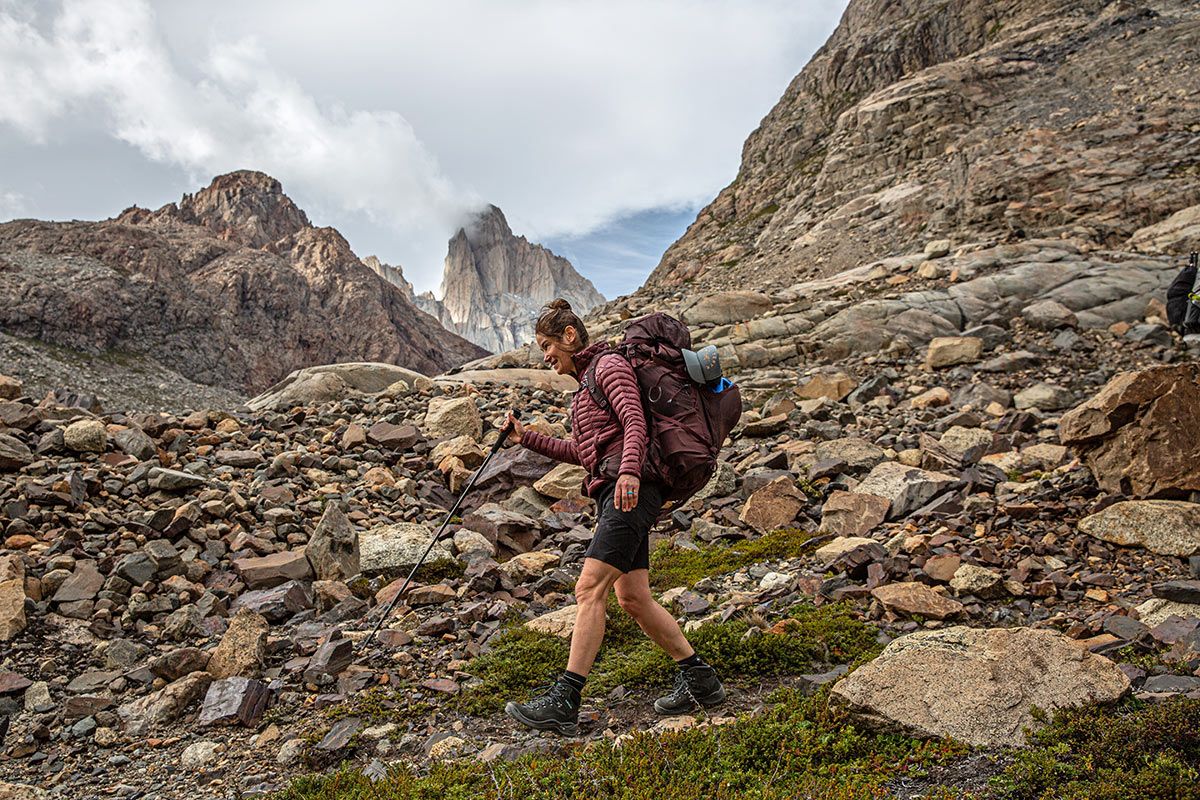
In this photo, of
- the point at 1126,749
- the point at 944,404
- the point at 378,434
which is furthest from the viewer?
the point at 944,404

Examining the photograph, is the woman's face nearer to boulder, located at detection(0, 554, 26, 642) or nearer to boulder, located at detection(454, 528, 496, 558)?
boulder, located at detection(454, 528, 496, 558)

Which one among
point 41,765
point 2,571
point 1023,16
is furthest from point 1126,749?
point 1023,16

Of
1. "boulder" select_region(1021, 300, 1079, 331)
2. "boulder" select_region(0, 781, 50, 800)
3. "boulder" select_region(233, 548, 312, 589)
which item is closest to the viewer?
"boulder" select_region(0, 781, 50, 800)

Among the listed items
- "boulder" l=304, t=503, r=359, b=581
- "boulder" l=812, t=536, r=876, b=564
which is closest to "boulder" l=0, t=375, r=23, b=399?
"boulder" l=304, t=503, r=359, b=581

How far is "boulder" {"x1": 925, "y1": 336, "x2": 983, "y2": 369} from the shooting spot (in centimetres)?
1647

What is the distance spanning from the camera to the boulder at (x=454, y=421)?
1380 centimetres

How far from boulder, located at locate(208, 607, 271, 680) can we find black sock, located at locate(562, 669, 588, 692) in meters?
3.49

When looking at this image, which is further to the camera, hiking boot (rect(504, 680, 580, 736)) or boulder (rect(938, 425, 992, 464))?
boulder (rect(938, 425, 992, 464))

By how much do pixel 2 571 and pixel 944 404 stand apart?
1669 centimetres

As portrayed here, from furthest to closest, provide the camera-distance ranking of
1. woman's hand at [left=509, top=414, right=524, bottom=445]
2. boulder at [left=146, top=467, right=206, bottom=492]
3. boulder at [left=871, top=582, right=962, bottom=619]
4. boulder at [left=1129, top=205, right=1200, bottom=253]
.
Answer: boulder at [left=1129, top=205, right=1200, bottom=253] → boulder at [left=146, top=467, right=206, bottom=492] → boulder at [left=871, top=582, right=962, bottom=619] → woman's hand at [left=509, top=414, right=524, bottom=445]

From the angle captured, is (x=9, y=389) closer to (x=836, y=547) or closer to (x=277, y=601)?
(x=277, y=601)

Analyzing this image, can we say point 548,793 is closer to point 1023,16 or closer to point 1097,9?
point 1097,9

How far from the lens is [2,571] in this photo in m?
7.07

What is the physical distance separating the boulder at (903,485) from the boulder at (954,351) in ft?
23.8
